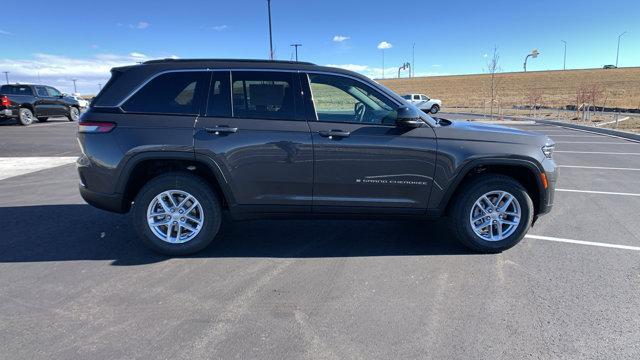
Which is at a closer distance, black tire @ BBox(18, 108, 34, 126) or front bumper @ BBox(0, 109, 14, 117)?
front bumper @ BBox(0, 109, 14, 117)

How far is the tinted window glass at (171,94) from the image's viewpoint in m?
4.00

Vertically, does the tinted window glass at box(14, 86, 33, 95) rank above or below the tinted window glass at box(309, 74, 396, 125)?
above

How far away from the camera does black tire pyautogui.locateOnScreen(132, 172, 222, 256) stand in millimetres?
4039

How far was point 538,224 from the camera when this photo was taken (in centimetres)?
514

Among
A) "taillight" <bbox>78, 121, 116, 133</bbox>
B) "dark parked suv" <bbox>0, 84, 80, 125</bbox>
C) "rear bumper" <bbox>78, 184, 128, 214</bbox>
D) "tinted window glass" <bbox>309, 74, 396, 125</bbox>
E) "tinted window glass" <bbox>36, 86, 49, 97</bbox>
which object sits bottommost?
"rear bumper" <bbox>78, 184, 128, 214</bbox>

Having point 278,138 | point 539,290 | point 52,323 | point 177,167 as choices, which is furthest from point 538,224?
point 52,323

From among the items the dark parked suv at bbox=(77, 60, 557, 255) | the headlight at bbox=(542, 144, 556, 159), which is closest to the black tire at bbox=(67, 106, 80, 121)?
the dark parked suv at bbox=(77, 60, 557, 255)

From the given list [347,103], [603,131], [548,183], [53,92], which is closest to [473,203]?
[548,183]

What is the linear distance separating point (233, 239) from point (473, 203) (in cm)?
252

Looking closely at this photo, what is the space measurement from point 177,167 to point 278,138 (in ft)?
3.54

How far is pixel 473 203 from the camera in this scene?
4160 mm

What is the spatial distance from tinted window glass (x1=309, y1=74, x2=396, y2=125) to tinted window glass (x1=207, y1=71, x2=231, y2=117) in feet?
2.64

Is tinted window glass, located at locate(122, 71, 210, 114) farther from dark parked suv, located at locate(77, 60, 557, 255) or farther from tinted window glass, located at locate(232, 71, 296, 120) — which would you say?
tinted window glass, located at locate(232, 71, 296, 120)

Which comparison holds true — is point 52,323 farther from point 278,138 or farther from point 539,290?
point 539,290
